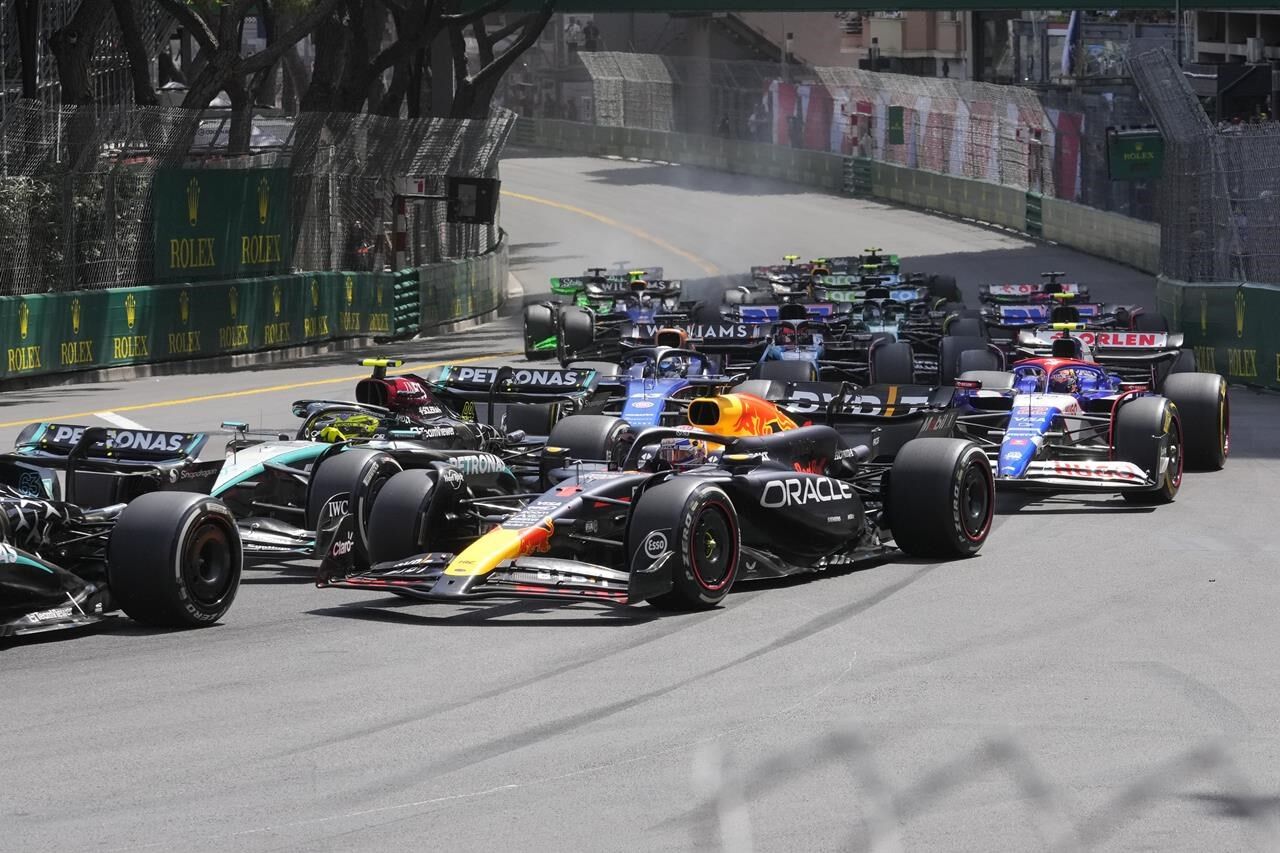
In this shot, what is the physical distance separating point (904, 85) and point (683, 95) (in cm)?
1183

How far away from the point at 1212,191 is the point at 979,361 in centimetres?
756

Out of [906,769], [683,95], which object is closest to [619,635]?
[906,769]

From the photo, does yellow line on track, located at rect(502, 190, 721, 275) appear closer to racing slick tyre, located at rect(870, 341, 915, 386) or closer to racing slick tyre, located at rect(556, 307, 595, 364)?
racing slick tyre, located at rect(556, 307, 595, 364)

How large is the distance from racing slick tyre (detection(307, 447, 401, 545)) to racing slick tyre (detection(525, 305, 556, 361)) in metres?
15.0

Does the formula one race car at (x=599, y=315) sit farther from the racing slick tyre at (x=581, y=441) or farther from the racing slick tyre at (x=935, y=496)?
the racing slick tyre at (x=935, y=496)

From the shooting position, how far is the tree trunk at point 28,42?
28.3 metres

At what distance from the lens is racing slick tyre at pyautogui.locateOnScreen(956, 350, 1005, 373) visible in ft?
62.8

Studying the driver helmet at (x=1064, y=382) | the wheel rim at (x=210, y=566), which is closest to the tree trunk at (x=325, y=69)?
the driver helmet at (x=1064, y=382)

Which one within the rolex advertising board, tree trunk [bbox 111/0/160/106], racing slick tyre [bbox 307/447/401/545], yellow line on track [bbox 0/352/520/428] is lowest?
yellow line on track [bbox 0/352/520/428]

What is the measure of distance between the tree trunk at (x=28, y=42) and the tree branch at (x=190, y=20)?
7.69 ft

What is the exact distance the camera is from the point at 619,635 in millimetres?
9969

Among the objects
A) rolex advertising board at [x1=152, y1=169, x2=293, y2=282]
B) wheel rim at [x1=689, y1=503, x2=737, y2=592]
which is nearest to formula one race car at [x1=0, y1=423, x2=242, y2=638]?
wheel rim at [x1=689, y1=503, x2=737, y2=592]

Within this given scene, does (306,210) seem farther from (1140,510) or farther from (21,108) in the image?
(1140,510)

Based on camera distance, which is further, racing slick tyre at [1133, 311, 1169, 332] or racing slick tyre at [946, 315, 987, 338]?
racing slick tyre at [1133, 311, 1169, 332]
